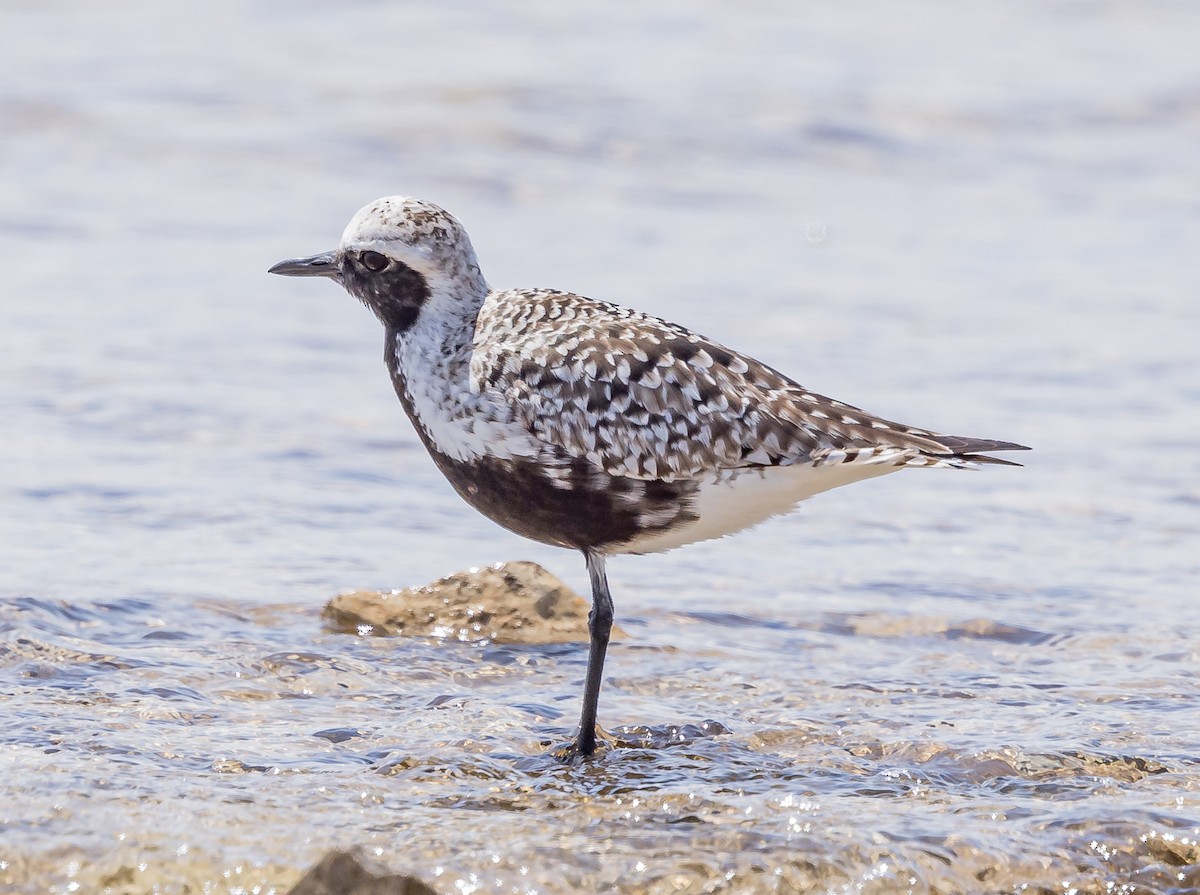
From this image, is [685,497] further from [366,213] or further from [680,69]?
[680,69]

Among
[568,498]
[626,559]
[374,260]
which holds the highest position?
[374,260]

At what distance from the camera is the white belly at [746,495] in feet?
19.4

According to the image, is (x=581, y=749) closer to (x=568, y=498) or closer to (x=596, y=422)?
(x=568, y=498)


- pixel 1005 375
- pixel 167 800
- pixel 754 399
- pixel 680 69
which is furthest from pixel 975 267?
pixel 167 800

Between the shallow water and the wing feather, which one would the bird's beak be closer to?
the wing feather

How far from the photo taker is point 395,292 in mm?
6152

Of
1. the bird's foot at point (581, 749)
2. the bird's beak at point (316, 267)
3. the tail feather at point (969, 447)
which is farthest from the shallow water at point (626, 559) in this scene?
the bird's beak at point (316, 267)

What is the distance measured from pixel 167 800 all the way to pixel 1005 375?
7.51m

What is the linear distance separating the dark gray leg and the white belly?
19 centimetres

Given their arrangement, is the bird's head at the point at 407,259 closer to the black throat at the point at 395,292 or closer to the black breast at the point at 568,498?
the black throat at the point at 395,292

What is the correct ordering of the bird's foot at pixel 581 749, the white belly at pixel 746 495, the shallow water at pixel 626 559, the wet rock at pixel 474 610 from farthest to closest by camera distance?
the wet rock at pixel 474 610 → the white belly at pixel 746 495 → the bird's foot at pixel 581 749 → the shallow water at pixel 626 559

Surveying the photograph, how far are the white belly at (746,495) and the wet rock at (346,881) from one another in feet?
6.02

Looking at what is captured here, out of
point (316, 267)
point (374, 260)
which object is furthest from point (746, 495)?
point (316, 267)

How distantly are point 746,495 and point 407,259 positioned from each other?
1.44 m
